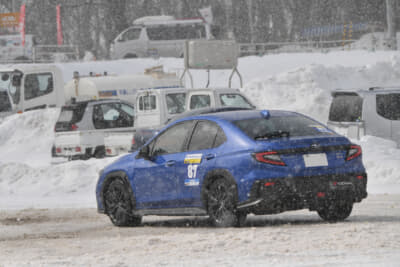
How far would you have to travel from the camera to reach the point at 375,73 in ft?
130

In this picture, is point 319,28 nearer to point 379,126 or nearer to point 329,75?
point 329,75

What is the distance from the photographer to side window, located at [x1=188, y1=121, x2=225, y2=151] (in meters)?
10.1

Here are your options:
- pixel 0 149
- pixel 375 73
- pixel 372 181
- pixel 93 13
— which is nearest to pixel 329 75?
pixel 375 73

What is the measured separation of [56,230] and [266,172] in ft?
10.5

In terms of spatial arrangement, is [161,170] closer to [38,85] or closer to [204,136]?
A: [204,136]

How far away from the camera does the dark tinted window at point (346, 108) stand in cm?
1845

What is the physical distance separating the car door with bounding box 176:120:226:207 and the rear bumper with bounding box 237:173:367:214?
70cm

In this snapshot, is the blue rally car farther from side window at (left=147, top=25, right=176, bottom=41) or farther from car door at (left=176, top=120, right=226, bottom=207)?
side window at (left=147, top=25, right=176, bottom=41)

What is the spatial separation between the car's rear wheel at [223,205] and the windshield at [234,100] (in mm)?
12449

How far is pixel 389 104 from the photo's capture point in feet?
59.6

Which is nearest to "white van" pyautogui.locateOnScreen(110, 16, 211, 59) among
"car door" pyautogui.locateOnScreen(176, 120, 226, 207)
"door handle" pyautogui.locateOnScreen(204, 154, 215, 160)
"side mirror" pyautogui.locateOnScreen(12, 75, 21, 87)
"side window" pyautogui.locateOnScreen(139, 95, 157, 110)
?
"side mirror" pyautogui.locateOnScreen(12, 75, 21, 87)

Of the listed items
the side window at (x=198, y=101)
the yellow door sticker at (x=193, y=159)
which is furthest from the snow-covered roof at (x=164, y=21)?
the yellow door sticker at (x=193, y=159)

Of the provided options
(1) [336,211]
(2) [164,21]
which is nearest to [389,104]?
(1) [336,211]

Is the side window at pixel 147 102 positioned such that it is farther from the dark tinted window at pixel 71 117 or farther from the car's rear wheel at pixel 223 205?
the car's rear wheel at pixel 223 205
